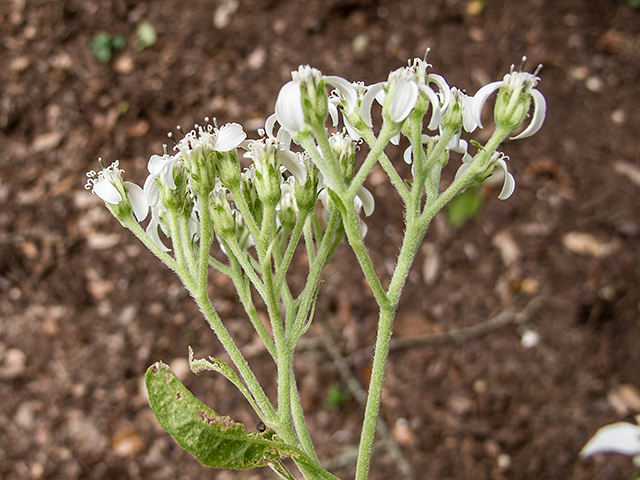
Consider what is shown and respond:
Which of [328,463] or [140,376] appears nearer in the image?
[328,463]

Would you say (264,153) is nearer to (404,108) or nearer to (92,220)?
(404,108)

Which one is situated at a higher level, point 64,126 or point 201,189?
point 64,126

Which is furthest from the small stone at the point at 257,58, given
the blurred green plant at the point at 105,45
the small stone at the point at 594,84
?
the small stone at the point at 594,84

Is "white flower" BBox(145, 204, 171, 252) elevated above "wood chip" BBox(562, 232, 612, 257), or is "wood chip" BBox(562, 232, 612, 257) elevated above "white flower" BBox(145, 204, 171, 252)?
"white flower" BBox(145, 204, 171, 252)

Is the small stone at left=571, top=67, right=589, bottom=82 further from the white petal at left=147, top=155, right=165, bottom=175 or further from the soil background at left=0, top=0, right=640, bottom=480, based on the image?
the white petal at left=147, top=155, right=165, bottom=175

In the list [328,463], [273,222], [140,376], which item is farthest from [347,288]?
[273,222]

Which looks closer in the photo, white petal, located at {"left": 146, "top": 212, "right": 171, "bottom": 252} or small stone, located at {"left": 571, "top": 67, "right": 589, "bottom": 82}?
white petal, located at {"left": 146, "top": 212, "right": 171, "bottom": 252}

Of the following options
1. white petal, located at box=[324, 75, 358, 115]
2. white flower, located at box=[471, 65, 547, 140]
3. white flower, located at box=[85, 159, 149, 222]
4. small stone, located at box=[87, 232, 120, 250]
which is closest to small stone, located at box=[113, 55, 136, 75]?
small stone, located at box=[87, 232, 120, 250]
